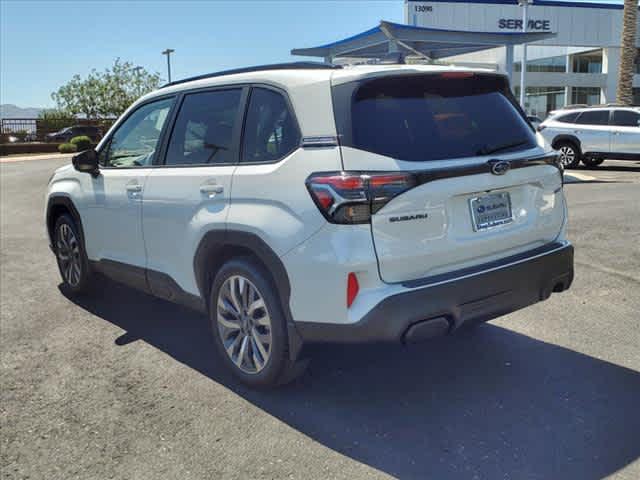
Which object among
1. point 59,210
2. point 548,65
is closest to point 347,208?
point 59,210

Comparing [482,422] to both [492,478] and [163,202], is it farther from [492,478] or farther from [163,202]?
[163,202]

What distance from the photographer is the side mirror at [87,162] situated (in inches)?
209

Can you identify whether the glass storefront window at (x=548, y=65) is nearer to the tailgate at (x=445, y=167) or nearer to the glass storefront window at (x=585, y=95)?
the glass storefront window at (x=585, y=95)

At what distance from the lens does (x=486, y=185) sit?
11.8 feet

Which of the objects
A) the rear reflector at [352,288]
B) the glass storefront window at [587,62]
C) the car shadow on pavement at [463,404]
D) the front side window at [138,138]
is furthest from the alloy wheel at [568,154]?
the glass storefront window at [587,62]

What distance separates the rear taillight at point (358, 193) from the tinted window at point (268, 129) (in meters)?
0.42

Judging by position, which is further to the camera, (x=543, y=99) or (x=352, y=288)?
(x=543, y=99)

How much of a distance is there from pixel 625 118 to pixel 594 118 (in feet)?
2.49

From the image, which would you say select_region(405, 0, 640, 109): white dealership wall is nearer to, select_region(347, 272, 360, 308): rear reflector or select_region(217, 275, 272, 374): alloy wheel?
select_region(217, 275, 272, 374): alloy wheel

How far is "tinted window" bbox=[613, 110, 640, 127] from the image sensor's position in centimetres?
1716

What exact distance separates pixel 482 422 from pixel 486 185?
128cm

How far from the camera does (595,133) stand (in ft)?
57.7

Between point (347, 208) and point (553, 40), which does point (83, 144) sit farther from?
point (553, 40)

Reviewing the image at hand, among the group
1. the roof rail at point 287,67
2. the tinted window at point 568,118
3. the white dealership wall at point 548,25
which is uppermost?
the white dealership wall at point 548,25
